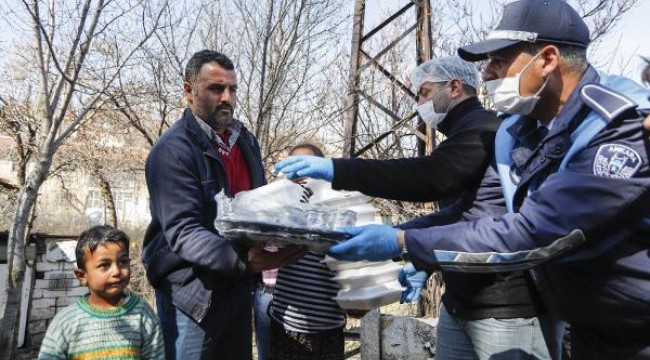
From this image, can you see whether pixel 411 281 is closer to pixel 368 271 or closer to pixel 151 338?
pixel 368 271

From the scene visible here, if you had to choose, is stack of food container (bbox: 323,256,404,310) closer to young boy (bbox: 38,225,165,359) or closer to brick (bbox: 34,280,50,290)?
young boy (bbox: 38,225,165,359)

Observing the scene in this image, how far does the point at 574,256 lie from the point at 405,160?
937 mm

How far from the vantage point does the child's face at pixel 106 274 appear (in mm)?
2719

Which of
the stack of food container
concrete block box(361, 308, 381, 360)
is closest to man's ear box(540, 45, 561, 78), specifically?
the stack of food container

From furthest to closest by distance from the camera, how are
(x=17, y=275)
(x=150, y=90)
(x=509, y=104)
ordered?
(x=150, y=90), (x=17, y=275), (x=509, y=104)

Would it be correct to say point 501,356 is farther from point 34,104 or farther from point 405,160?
point 34,104

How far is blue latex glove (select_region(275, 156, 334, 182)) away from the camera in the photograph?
2318mm

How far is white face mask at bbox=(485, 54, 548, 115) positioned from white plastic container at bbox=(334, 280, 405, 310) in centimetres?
90

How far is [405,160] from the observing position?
2518mm

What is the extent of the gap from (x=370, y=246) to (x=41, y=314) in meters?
9.74

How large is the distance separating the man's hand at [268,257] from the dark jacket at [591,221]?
0.56m

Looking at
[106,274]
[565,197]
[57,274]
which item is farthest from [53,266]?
[565,197]

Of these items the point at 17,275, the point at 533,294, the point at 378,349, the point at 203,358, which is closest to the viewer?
the point at 533,294

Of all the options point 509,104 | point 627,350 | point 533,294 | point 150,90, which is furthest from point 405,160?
point 150,90
